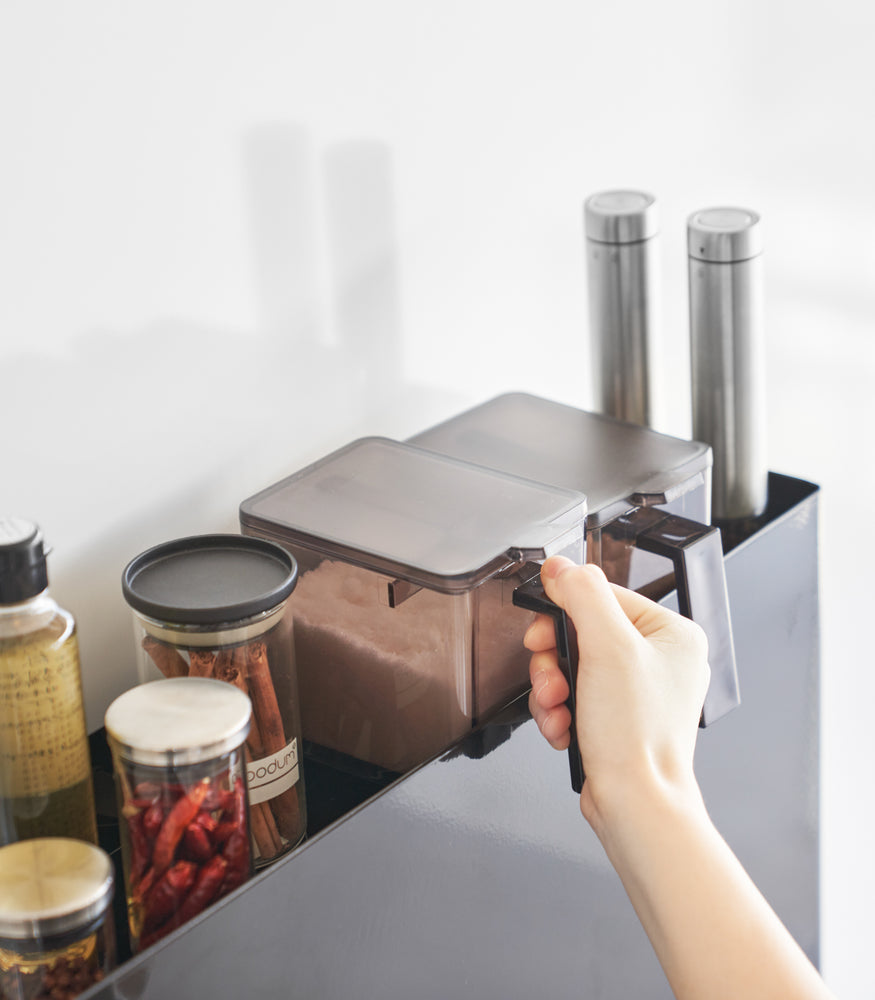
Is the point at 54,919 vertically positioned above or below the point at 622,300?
below

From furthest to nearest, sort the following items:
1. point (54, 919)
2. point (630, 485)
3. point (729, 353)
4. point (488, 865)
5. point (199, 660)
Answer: point (729, 353)
point (630, 485)
point (488, 865)
point (199, 660)
point (54, 919)

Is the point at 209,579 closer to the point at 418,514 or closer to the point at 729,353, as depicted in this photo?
the point at 418,514

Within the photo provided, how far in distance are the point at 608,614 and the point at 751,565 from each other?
312mm

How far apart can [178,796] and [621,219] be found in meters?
0.60

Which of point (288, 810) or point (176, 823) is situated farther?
point (288, 810)

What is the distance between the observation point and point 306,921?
683mm

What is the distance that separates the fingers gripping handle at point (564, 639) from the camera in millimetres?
751

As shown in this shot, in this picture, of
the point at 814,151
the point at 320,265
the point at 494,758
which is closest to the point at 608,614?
the point at 494,758

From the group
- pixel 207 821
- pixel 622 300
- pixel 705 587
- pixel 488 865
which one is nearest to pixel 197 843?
pixel 207 821

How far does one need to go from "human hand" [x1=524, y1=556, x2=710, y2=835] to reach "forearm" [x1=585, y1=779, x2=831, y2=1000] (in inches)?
0.6

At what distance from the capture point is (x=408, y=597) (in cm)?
77

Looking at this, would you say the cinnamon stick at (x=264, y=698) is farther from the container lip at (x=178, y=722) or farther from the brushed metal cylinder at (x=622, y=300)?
the brushed metal cylinder at (x=622, y=300)

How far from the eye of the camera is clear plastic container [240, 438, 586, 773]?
769 mm

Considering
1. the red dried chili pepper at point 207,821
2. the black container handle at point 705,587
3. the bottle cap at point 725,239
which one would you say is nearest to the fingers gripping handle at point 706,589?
the black container handle at point 705,587
